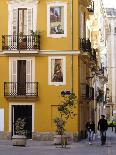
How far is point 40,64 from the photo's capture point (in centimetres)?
4244

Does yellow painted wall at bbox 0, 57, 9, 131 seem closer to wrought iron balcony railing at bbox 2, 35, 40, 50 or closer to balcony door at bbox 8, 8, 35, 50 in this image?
wrought iron balcony railing at bbox 2, 35, 40, 50

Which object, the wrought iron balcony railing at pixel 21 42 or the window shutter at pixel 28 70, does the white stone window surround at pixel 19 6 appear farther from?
the window shutter at pixel 28 70

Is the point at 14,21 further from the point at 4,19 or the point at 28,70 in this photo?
the point at 28,70

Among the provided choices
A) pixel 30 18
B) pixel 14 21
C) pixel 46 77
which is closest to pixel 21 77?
pixel 46 77

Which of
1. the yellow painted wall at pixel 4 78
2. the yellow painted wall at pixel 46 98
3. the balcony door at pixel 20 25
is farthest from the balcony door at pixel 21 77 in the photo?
the balcony door at pixel 20 25

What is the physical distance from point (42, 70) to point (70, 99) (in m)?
6.07

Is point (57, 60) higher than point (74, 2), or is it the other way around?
point (74, 2)

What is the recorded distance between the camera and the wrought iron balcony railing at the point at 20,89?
42.3 meters

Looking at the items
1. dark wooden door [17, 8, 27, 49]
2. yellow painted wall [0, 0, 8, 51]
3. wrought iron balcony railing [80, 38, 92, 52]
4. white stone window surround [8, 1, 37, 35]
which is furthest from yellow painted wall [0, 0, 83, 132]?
yellow painted wall [0, 0, 8, 51]

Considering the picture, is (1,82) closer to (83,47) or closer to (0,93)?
(0,93)

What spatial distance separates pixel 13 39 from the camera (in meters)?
42.6

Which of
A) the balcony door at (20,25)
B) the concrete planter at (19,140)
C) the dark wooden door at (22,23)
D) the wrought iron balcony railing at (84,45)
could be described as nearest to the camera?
the concrete planter at (19,140)

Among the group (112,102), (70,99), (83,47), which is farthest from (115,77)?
(70,99)

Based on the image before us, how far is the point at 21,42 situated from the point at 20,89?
9.85 feet
